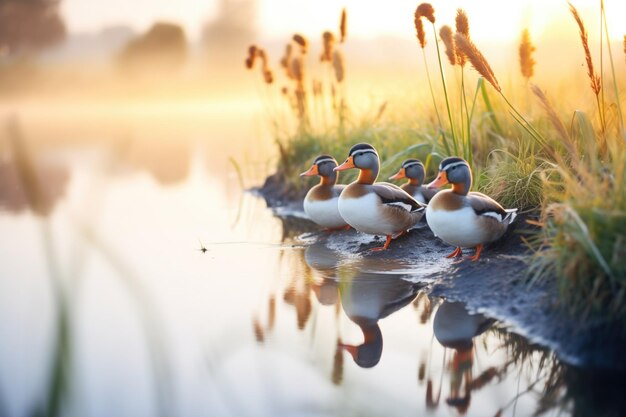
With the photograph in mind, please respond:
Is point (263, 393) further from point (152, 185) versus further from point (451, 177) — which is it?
point (152, 185)

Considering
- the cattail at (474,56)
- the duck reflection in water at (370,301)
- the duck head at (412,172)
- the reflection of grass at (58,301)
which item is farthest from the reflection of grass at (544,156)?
the reflection of grass at (58,301)

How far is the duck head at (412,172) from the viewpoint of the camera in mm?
6438

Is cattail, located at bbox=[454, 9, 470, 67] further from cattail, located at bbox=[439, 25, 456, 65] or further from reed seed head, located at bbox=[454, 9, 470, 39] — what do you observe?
cattail, located at bbox=[439, 25, 456, 65]

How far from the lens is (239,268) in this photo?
19.2 feet

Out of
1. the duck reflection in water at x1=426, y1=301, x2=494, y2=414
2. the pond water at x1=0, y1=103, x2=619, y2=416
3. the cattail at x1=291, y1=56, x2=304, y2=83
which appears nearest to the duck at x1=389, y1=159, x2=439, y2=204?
the pond water at x1=0, y1=103, x2=619, y2=416

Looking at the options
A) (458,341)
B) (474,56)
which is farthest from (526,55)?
(458,341)

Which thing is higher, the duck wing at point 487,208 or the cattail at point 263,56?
the cattail at point 263,56

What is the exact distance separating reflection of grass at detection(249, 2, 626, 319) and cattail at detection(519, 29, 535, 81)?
1.8 inches

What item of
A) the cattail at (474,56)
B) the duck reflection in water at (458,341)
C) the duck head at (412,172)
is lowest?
the duck reflection in water at (458,341)

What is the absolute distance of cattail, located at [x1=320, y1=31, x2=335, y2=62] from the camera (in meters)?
8.56

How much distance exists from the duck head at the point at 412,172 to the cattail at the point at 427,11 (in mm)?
1193

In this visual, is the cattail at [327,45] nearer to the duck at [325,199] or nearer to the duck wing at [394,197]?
the duck at [325,199]

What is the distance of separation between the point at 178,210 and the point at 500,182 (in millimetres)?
3969

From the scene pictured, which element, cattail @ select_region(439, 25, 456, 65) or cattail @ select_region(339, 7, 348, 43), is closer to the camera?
cattail @ select_region(439, 25, 456, 65)
